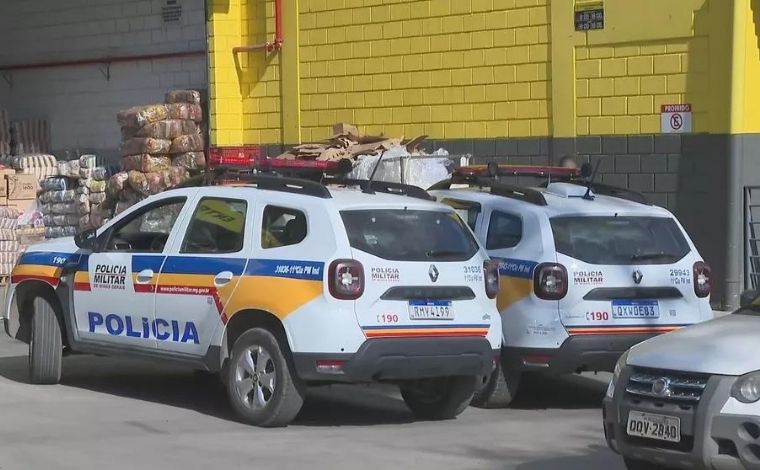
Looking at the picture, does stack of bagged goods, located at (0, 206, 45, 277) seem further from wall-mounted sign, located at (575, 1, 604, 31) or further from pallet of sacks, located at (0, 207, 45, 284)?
wall-mounted sign, located at (575, 1, 604, 31)

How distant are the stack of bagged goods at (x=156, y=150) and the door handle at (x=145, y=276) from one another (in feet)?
30.7

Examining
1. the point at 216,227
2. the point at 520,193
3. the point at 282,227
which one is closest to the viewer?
the point at 282,227

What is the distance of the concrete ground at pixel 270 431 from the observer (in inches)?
357

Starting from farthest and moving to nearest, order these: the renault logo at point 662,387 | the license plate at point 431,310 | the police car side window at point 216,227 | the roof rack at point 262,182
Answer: the police car side window at point 216,227 → the roof rack at point 262,182 → the license plate at point 431,310 → the renault logo at point 662,387

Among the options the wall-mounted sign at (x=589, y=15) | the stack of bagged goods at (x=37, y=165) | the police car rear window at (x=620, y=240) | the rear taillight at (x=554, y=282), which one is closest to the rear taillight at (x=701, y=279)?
the police car rear window at (x=620, y=240)

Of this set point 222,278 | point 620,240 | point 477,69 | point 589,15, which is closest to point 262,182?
point 222,278

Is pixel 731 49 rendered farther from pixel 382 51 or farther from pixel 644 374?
pixel 644 374

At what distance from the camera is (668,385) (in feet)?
24.9

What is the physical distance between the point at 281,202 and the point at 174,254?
1.08 meters

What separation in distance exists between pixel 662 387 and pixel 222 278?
3.88 m

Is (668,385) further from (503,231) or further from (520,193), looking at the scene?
(520,193)

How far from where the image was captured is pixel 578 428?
10.6 m

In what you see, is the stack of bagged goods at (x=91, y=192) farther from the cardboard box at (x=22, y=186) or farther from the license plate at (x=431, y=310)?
the license plate at (x=431, y=310)

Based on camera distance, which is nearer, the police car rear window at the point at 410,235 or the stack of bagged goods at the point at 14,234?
the police car rear window at the point at 410,235
